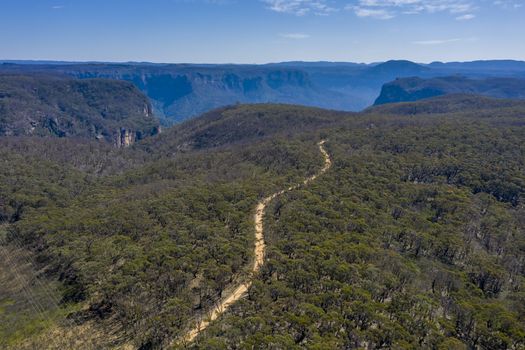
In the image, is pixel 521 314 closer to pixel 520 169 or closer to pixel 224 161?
pixel 520 169

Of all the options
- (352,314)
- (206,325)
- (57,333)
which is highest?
(352,314)

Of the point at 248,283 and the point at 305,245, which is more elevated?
the point at 305,245

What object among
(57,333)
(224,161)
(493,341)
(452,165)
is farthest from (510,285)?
(224,161)

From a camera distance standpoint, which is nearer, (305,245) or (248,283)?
(248,283)

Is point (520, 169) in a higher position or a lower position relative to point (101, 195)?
higher

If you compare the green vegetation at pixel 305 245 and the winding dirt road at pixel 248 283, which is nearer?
the green vegetation at pixel 305 245

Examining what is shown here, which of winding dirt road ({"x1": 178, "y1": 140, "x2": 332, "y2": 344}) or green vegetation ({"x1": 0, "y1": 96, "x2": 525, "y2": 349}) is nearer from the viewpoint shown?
green vegetation ({"x1": 0, "y1": 96, "x2": 525, "y2": 349})

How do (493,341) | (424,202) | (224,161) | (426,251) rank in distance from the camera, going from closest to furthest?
(493,341) → (426,251) → (424,202) → (224,161)

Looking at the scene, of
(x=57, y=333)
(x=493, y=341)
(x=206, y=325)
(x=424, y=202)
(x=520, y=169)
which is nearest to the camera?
(x=493, y=341)
